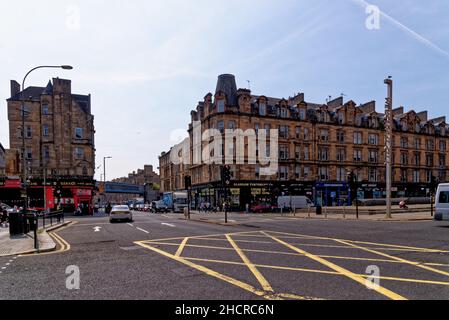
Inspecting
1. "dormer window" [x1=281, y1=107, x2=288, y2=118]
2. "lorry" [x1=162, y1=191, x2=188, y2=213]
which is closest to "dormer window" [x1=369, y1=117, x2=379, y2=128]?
"dormer window" [x1=281, y1=107, x2=288, y2=118]

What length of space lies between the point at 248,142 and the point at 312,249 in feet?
124

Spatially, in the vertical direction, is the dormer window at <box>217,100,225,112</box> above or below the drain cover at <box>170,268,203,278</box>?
above

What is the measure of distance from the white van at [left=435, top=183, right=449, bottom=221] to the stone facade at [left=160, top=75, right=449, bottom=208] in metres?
30.0

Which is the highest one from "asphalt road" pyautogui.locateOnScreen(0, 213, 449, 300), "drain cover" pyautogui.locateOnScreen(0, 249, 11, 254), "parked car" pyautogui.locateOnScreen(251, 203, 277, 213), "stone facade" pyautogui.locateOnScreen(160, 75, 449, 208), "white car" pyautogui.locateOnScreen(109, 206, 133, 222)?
"stone facade" pyautogui.locateOnScreen(160, 75, 449, 208)


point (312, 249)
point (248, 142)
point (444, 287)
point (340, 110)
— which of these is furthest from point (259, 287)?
point (340, 110)

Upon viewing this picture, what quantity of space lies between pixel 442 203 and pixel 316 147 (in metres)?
33.9

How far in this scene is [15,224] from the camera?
16.0m

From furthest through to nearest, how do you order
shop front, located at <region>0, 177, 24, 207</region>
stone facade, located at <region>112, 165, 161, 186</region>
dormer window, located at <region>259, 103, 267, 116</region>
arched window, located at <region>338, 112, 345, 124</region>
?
1. stone facade, located at <region>112, 165, 161, 186</region>
2. arched window, located at <region>338, 112, 345, 124</region>
3. dormer window, located at <region>259, 103, 267, 116</region>
4. shop front, located at <region>0, 177, 24, 207</region>

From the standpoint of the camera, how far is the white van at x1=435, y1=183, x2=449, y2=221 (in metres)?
18.4

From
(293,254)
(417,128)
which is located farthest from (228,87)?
(293,254)

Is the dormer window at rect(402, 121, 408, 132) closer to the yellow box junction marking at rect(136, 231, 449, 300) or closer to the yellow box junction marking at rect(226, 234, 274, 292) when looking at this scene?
the yellow box junction marking at rect(136, 231, 449, 300)

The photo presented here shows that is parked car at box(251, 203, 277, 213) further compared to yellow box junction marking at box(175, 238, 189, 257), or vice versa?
parked car at box(251, 203, 277, 213)
